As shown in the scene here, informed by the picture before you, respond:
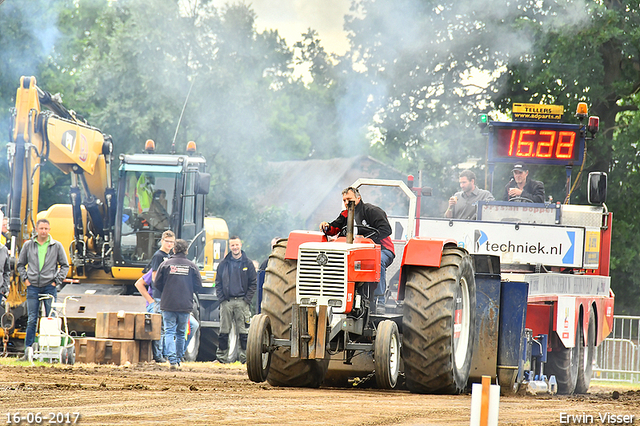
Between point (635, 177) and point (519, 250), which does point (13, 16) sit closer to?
point (635, 177)

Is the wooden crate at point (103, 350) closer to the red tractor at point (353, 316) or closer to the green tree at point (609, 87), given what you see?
the red tractor at point (353, 316)

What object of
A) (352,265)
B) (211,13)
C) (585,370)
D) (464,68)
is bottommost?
(585,370)

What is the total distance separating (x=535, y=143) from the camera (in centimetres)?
1495

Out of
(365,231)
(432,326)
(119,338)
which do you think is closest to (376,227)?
(365,231)

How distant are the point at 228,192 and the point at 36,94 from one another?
62.6ft

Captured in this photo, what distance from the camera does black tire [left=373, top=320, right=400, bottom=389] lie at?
874 centimetres

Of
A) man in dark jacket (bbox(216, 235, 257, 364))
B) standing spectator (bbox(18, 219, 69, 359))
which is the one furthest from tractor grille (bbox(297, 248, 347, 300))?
man in dark jacket (bbox(216, 235, 257, 364))

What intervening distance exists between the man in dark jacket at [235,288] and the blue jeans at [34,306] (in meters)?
2.69

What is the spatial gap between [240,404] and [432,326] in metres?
2.09

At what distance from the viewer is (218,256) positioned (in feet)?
64.9

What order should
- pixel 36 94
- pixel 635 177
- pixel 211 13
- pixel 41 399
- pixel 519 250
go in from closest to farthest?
pixel 41 399, pixel 519 250, pixel 36 94, pixel 635 177, pixel 211 13

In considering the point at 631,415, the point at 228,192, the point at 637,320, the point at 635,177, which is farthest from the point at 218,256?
the point at 228,192

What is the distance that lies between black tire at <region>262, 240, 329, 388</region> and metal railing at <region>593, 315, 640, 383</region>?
10.2 metres

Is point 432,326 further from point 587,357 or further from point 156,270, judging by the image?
point 156,270
